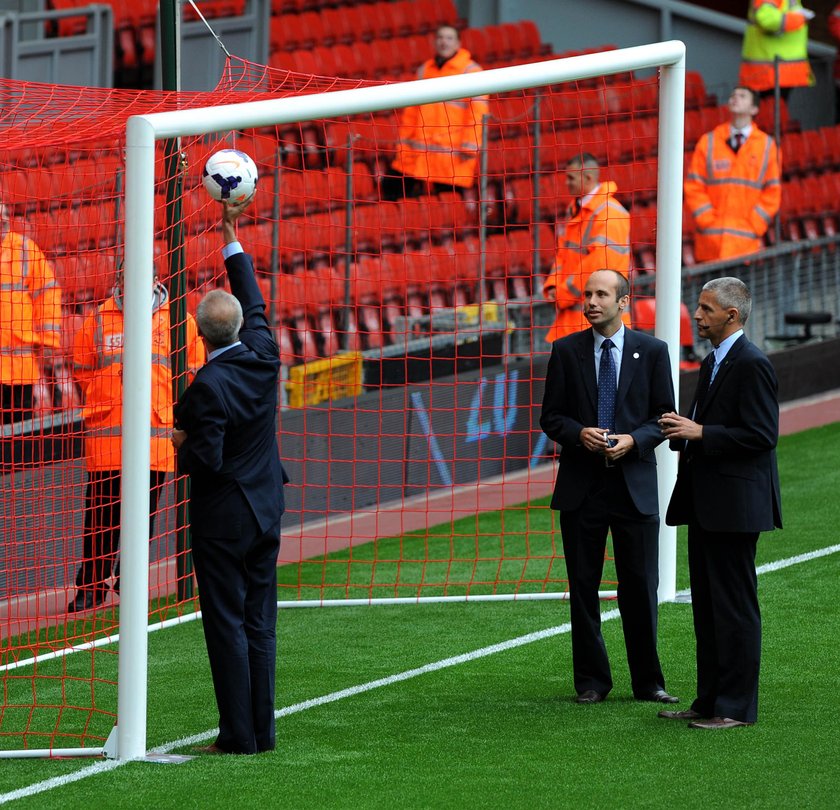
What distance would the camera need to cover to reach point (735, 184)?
45.0 feet

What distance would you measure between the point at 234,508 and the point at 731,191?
27.5 feet

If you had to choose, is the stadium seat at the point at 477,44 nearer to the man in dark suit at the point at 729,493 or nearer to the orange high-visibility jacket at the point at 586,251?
the orange high-visibility jacket at the point at 586,251

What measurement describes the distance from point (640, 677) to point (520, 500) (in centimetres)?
447

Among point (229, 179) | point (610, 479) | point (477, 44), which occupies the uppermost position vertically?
point (477, 44)

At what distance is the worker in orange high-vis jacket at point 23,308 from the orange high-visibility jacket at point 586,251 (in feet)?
9.62

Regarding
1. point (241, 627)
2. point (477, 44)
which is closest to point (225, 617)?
point (241, 627)

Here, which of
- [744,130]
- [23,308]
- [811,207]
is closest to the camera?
[23,308]

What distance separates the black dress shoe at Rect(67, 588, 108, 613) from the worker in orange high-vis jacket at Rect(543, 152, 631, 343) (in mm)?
3057

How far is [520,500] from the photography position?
11.6 m

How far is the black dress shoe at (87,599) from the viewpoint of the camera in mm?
8742

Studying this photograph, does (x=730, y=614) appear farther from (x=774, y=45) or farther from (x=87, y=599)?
(x=774, y=45)

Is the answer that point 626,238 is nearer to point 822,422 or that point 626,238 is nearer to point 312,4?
point 822,422

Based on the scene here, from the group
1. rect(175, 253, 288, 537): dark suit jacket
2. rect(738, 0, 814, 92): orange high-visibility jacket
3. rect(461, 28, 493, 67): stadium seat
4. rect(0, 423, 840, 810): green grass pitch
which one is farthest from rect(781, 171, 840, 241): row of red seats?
rect(175, 253, 288, 537): dark suit jacket

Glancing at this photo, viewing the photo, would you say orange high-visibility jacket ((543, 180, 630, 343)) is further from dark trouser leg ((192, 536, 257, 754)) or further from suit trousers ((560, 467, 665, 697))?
dark trouser leg ((192, 536, 257, 754))
